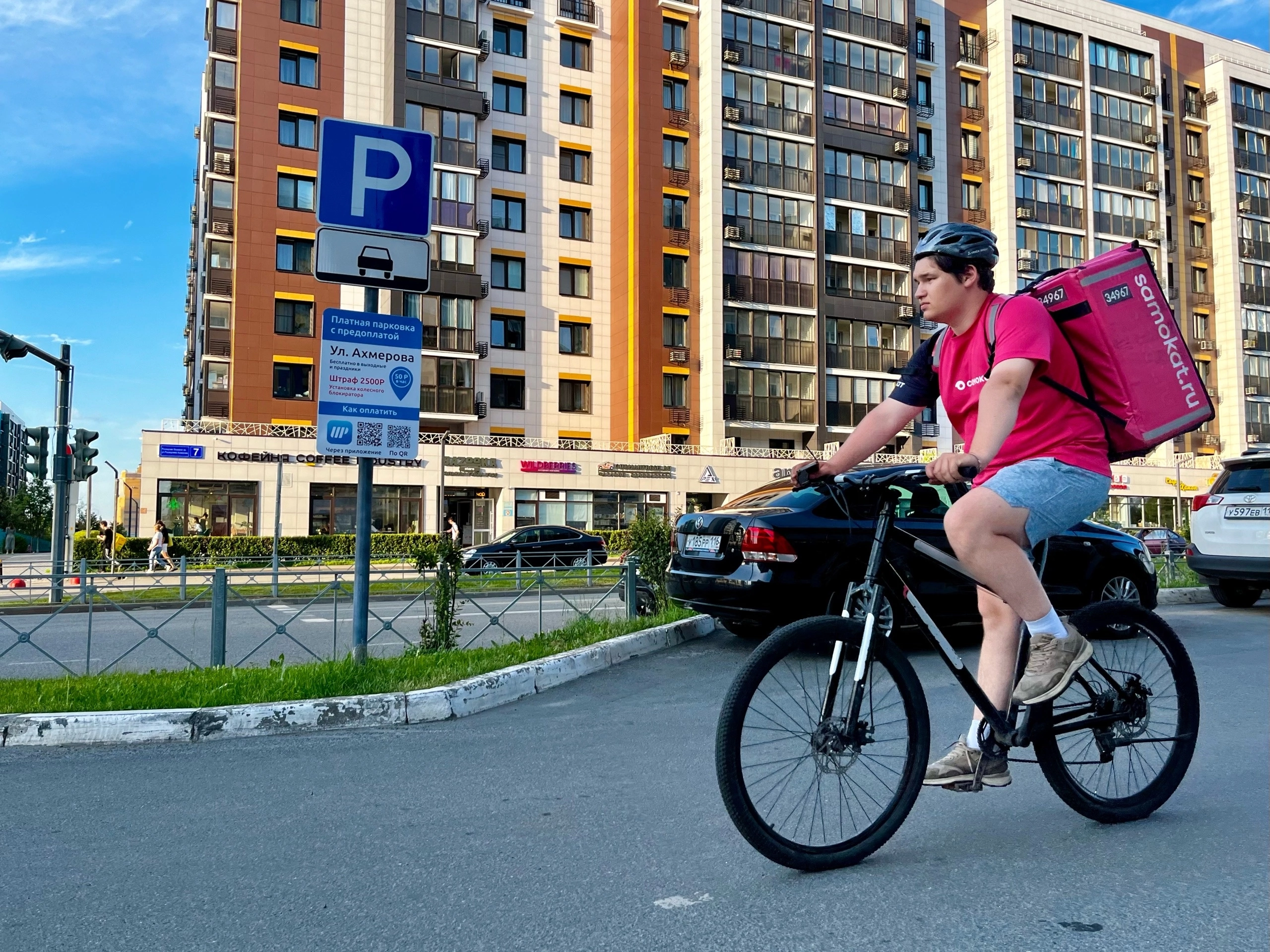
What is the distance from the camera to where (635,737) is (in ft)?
16.4

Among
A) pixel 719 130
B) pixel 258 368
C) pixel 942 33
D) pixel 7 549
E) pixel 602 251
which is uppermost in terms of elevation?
pixel 942 33

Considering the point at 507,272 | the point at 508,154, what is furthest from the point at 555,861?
the point at 508,154

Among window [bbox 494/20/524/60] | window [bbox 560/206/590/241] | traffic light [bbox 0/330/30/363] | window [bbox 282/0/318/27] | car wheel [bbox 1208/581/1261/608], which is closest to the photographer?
car wheel [bbox 1208/581/1261/608]

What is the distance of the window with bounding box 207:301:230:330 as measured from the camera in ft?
131

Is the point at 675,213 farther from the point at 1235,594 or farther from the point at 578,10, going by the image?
the point at 1235,594

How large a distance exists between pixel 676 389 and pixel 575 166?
11.4 meters

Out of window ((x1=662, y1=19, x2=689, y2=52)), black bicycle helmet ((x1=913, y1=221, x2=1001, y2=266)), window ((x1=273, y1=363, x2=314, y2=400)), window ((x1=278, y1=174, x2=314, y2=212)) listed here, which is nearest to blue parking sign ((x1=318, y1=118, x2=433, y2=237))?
black bicycle helmet ((x1=913, y1=221, x2=1001, y2=266))

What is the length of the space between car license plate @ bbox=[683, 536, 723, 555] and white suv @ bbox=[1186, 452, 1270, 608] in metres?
6.16

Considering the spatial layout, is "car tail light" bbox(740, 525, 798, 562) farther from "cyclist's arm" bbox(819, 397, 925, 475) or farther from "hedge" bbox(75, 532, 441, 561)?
"hedge" bbox(75, 532, 441, 561)

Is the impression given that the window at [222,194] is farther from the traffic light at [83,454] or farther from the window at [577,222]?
the traffic light at [83,454]

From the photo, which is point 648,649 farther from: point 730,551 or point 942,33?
point 942,33

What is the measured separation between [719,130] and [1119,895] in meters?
45.5

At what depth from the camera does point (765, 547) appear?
725cm

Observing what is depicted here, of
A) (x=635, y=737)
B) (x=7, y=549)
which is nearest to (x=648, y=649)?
(x=635, y=737)
